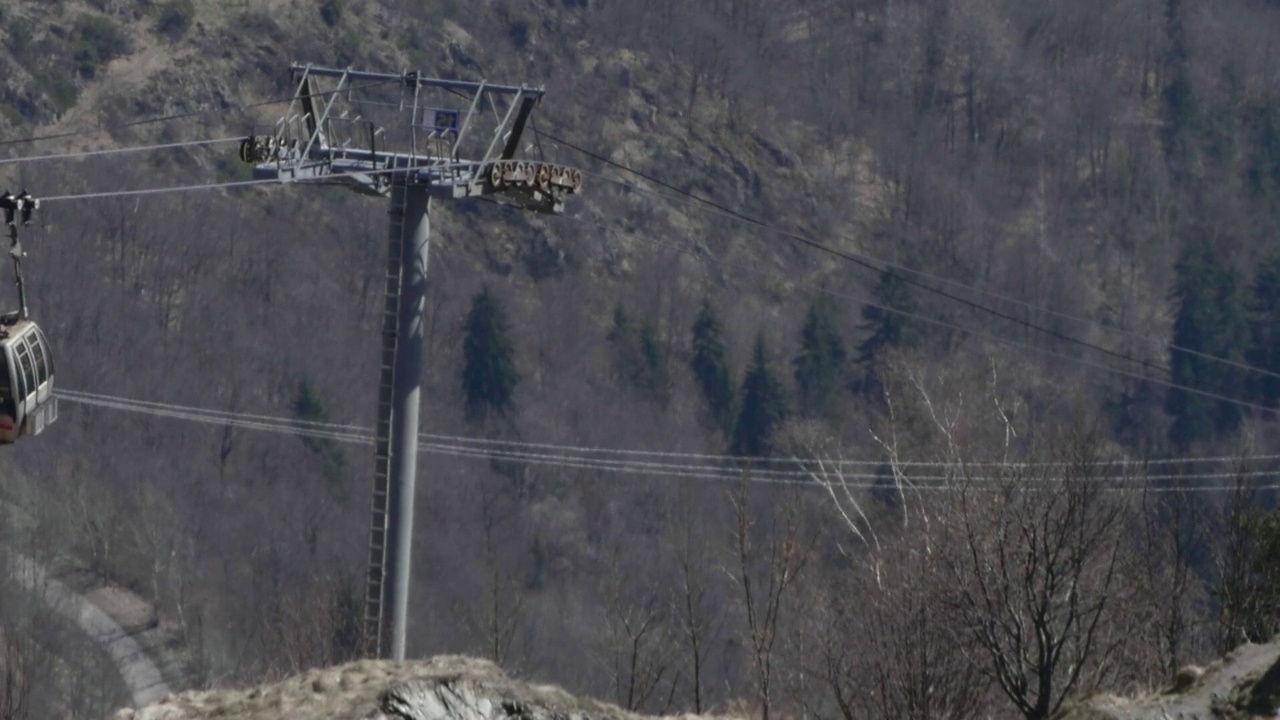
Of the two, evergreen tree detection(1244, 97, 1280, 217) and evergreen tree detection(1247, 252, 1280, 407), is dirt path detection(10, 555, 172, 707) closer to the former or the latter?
evergreen tree detection(1247, 252, 1280, 407)

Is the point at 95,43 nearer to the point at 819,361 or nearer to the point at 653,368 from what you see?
the point at 653,368

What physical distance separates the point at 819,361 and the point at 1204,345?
22.2 meters

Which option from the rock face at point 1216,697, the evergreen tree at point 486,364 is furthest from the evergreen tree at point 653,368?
the rock face at point 1216,697

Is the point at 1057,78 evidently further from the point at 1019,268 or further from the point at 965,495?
the point at 965,495

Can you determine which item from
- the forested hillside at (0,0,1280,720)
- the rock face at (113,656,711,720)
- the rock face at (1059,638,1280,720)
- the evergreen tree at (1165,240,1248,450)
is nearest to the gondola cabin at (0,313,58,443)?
the rock face at (113,656,711,720)

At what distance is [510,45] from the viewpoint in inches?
4764

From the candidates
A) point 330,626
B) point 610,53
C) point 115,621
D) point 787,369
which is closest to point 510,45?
point 610,53

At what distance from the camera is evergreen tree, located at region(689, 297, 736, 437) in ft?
331

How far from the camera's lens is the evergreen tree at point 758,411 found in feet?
327

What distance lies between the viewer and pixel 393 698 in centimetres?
1909

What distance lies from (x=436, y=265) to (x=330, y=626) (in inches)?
2160

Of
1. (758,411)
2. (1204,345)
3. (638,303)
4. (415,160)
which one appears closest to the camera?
(415,160)

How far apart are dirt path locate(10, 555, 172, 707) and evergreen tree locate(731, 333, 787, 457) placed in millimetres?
38461

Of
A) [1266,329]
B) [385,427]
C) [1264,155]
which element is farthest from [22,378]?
[1264,155]
